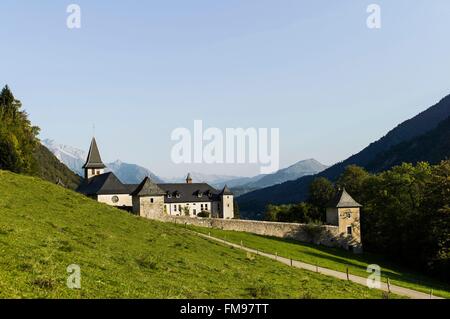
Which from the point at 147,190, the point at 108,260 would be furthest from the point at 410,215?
the point at 108,260

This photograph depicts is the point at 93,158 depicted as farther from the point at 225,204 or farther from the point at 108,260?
the point at 108,260

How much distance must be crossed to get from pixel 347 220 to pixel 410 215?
10430mm

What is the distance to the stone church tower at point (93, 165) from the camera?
99.6 meters

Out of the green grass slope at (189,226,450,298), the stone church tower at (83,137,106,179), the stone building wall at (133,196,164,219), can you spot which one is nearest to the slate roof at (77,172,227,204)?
the stone building wall at (133,196,164,219)

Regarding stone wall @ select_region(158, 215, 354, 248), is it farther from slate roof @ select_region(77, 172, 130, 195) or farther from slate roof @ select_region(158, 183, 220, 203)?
slate roof @ select_region(158, 183, 220, 203)

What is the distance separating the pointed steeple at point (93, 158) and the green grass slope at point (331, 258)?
4239 centimetres

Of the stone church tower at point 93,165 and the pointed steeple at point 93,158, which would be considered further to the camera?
the pointed steeple at point 93,158

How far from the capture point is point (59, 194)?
44.3 meters

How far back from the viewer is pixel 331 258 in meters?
61.2

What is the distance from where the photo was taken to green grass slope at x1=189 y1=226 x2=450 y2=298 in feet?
173

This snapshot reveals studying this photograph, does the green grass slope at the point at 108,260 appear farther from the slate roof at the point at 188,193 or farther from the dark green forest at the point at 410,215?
the slate roof at the point at 188,193

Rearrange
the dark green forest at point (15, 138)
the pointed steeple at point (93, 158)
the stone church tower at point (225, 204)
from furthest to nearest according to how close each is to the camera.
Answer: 1. the stone church tower at point (225, 204)
2. the pointed steeple at point (93, 158)
3. the dark green forest at point (15, 138)

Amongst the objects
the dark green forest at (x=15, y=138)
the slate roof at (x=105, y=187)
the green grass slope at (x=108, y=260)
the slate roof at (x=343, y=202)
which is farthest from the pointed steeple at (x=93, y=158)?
the green grass slope at (x=108, y=260)
